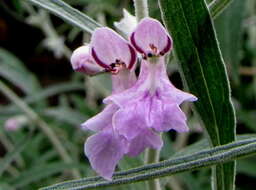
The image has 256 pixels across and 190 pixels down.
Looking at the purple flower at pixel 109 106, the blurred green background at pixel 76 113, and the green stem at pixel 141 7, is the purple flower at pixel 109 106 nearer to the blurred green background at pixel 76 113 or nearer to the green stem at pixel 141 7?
the green stem at pixel 141 7

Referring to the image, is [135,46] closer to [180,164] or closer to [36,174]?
[180,164]

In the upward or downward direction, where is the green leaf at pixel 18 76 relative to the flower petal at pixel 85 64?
upward

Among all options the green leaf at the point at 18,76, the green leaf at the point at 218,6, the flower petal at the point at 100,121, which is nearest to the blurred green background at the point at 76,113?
the green leaf at the point at 18,76

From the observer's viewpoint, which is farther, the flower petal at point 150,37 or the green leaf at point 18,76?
the green leaf at point 18,76

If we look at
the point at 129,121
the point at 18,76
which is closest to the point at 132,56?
the point at 129,121

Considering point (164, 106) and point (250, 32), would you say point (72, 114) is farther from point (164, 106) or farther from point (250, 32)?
point (164, 106)
